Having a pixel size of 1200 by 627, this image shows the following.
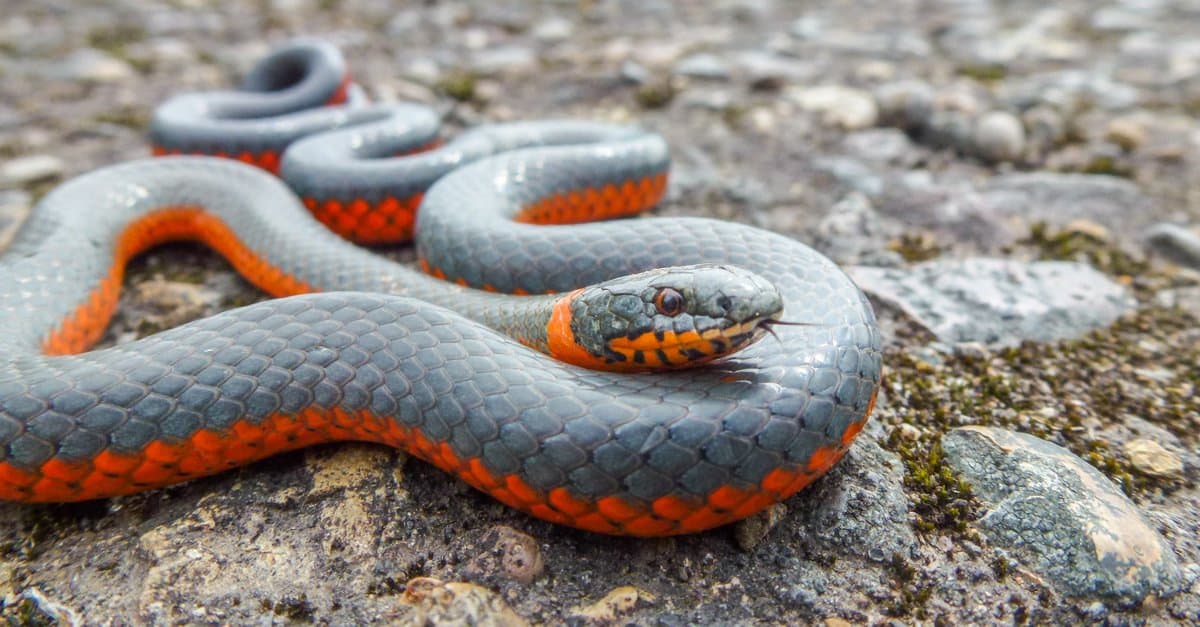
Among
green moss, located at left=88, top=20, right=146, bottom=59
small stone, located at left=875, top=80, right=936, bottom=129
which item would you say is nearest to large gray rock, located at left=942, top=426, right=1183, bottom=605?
small stone, located at left=875, top=80, right=936, bottom=129

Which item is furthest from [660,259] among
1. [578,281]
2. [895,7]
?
[895,7]

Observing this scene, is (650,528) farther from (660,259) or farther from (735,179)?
(735,179)

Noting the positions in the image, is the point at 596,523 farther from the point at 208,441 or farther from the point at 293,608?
the point at 208,441

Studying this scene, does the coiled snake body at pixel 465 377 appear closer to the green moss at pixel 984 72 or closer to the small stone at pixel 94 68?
the small stone at pixel 94 68

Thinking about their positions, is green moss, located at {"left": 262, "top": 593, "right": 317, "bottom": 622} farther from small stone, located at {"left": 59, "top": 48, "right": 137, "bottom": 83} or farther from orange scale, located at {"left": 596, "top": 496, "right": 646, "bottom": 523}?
small stone, located at {"left": 59, "top": 48, "right": 137, "bottom": 83}

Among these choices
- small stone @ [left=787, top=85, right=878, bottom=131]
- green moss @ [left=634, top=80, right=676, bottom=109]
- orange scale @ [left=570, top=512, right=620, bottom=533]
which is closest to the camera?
orange scale @ [left=570, top=512, right=620, bottom=533]

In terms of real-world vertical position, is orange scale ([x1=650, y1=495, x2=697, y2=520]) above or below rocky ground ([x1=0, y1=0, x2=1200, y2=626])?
above

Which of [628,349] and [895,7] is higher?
[628,349]
